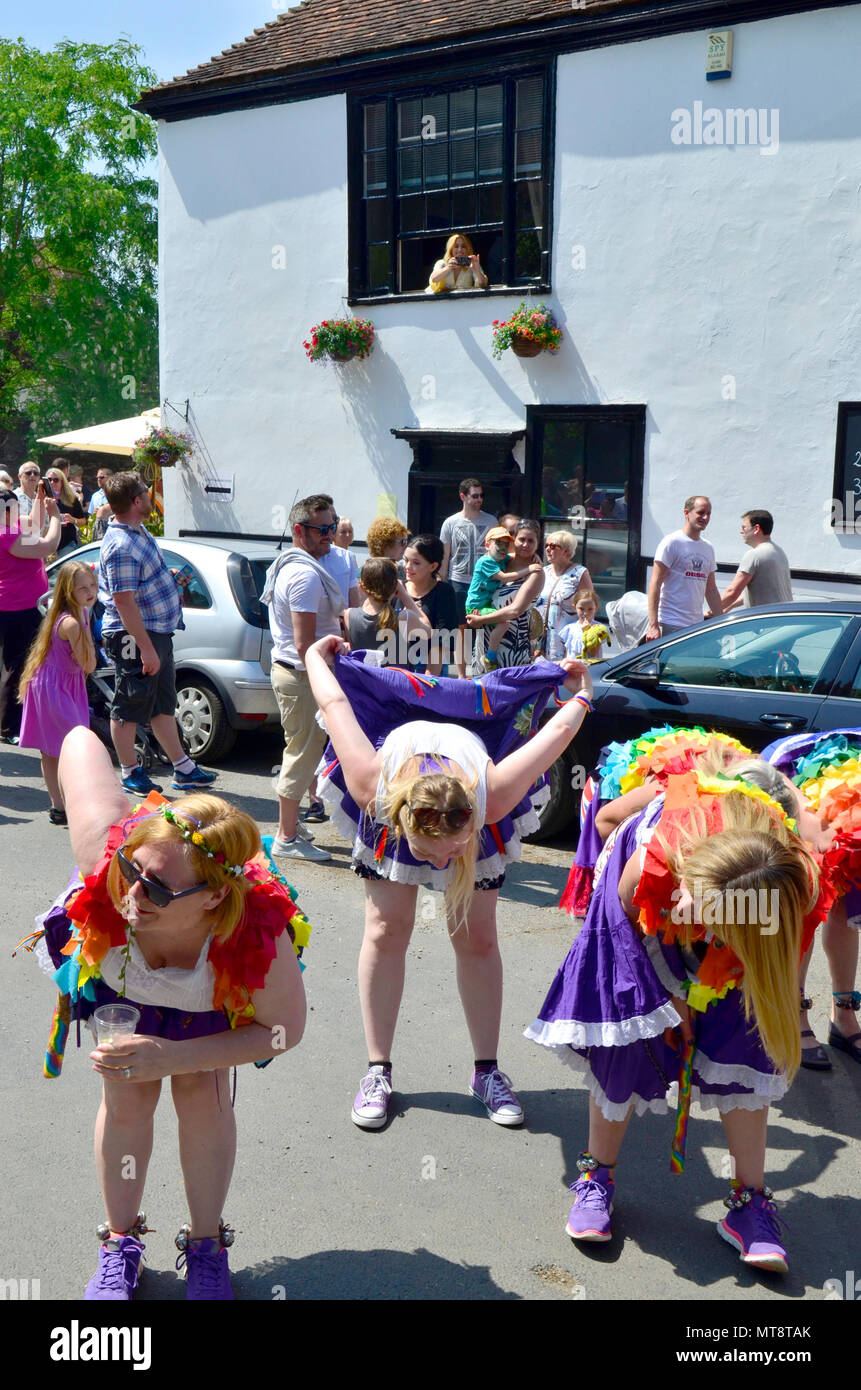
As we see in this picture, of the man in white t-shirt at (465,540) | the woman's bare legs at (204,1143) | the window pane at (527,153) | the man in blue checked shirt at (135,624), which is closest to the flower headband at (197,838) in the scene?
the woman's bare legs at (204,1143)

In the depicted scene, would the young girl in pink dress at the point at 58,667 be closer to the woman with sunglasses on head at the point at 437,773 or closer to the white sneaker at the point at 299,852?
the white sneaker at the point at 299,852

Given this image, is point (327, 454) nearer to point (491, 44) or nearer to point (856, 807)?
point (491, 44)

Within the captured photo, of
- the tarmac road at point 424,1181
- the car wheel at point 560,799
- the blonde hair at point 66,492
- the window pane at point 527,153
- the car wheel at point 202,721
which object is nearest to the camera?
the tarmac road at point 424,1181

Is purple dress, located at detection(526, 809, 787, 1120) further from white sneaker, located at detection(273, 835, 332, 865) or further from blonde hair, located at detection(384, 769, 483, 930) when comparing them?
white sneaker, located at detection(273, 835, 332, 865)

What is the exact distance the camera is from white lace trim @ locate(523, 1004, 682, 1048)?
3.17m

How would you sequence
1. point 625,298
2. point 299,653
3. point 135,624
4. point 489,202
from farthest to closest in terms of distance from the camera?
point 489,202
point 625,298
point 135,624
point 299,653

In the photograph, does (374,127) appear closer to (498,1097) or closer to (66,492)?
(66,492)

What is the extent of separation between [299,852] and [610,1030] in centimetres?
362

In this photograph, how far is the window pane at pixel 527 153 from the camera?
Answer: 1228cm

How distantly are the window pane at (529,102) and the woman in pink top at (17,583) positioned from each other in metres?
6.58

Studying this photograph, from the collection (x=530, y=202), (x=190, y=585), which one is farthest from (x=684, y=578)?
(x=530, y=202)

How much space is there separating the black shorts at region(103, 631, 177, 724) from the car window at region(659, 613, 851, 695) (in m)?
2.96

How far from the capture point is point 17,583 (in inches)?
338

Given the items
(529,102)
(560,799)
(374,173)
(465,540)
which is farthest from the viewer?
(374,173)
